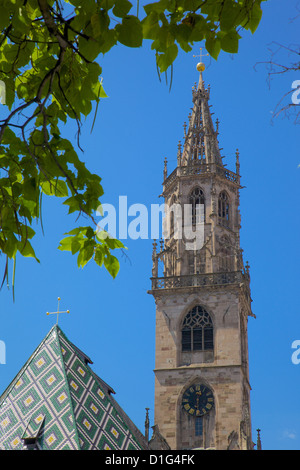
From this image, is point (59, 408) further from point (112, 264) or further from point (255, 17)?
point (255, 17)

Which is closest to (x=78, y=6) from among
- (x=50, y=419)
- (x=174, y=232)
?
(x=50, y=419)

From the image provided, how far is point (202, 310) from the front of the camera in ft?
127

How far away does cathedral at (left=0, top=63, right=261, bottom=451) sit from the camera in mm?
29125

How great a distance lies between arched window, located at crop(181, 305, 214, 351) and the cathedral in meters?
0.05

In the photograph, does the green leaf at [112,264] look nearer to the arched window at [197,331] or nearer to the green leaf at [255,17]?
the green leaf at [255,17]

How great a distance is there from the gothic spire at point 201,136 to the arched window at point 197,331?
9.04m

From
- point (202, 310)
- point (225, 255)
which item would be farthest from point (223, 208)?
point (202, 310)

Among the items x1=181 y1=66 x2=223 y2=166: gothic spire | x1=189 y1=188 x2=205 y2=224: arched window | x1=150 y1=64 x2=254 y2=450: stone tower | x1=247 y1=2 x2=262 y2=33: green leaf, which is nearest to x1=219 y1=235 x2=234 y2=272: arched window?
x1=150 y1=64 x2=254 y2=450: stone tower

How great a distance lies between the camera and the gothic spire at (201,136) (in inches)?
1726

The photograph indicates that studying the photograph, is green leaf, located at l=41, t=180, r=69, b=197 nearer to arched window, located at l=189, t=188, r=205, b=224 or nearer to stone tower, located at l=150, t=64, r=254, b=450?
stone tower, located at l=150, t=64, r=254, b=450

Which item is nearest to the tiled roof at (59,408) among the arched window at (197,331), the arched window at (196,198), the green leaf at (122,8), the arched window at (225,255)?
the arched window at (197,331)

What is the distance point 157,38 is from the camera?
20.1 ft

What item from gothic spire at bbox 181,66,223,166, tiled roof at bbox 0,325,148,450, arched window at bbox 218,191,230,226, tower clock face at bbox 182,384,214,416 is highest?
gothic spire at bbox 181,66,223,166
